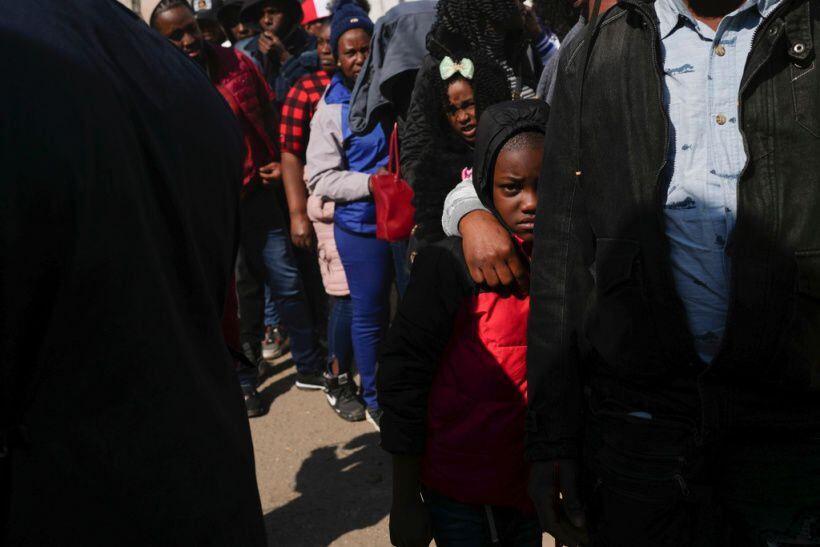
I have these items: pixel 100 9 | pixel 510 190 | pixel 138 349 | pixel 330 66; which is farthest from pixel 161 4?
pixel 138 349

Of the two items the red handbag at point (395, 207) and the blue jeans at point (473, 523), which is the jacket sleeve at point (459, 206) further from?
the red handbag at point (395, 207)

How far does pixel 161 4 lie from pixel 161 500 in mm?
3586

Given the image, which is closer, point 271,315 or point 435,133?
point 435,133

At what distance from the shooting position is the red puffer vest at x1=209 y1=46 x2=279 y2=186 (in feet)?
14.3

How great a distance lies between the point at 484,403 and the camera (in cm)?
202

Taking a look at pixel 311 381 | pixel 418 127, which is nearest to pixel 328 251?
pixel 311 381

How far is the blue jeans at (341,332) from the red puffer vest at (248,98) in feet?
2.81

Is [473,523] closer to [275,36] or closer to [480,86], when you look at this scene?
[480,86]

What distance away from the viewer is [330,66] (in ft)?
15.8

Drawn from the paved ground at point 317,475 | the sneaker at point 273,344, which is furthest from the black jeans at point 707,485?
the sneaker at point 273,344

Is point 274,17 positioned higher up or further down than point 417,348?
higher up

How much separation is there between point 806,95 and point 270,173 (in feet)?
11.7

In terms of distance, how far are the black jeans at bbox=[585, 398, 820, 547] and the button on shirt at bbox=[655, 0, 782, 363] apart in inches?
6.8

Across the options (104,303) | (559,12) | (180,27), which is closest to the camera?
(104,303)
